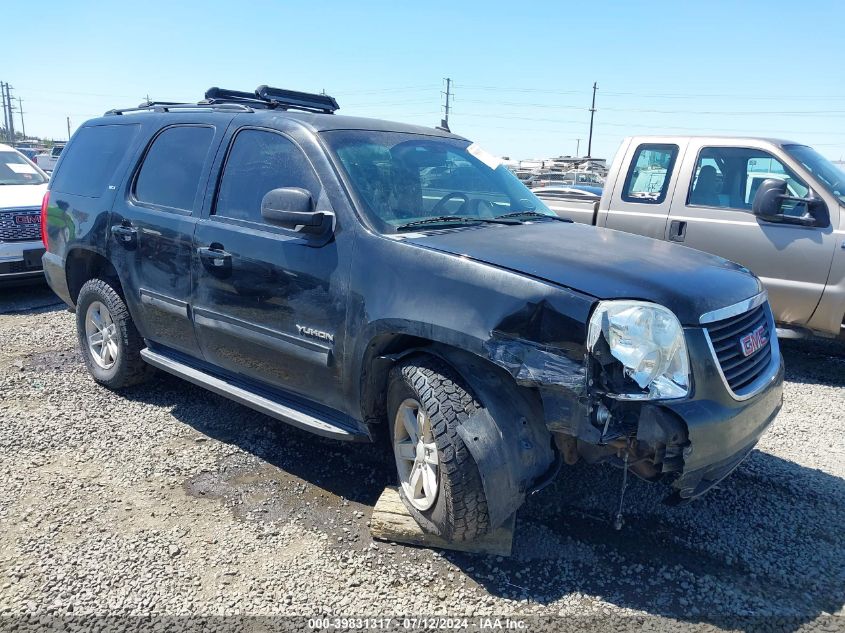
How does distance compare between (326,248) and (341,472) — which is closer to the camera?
(326,248)

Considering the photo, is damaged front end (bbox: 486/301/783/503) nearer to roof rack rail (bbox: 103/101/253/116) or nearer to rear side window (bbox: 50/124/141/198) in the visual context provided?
roof rack rail (bbox: 103/101/253/116)

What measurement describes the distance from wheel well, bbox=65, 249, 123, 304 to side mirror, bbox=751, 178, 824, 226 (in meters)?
5.26

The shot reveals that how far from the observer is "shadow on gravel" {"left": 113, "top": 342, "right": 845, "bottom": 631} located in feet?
8.93

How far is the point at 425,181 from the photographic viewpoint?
368 cm

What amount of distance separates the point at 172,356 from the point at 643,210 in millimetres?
4558

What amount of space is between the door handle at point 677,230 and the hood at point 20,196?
7.31 meters

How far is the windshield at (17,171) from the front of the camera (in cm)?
885

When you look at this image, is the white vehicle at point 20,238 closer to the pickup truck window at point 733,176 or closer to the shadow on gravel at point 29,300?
the shadow on gravel at point 29,300

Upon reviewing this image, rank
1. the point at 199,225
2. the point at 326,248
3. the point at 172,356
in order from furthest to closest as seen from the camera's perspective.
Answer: the point at 172,356 → the point at 199,225 → the point at 326,248

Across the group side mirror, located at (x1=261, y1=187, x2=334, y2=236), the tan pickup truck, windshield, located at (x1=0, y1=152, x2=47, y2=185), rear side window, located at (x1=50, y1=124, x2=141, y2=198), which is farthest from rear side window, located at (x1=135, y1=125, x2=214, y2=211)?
windshield, located at (x1=0, y1=152, x2=47, y2=185)

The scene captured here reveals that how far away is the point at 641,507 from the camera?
3408mm

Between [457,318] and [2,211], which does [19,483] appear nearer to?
[457,318]

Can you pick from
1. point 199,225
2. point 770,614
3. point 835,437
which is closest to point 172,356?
point 199,225

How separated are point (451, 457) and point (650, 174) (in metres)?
4.79
